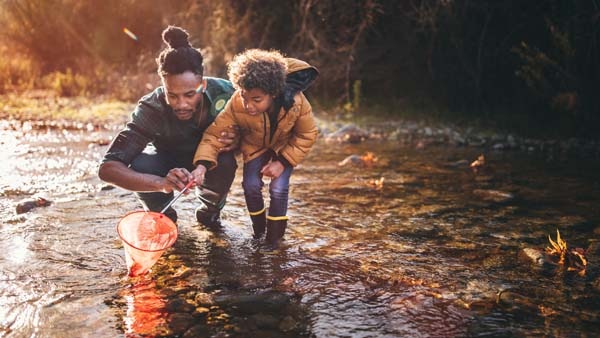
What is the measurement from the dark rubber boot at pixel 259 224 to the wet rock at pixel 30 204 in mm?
1635

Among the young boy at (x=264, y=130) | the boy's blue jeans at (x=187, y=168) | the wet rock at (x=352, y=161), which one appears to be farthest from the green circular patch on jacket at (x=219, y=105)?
the wet rock at (x=352, y=161)

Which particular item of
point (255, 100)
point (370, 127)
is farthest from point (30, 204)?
point (370, 127)

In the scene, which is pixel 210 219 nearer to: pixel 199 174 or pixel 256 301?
pixel 199 174

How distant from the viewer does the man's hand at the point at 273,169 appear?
3445 millimetres

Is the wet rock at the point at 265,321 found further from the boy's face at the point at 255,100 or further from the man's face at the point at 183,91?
the man's face at the point at 183,91

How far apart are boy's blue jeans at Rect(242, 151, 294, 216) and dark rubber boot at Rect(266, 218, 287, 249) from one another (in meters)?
0.05

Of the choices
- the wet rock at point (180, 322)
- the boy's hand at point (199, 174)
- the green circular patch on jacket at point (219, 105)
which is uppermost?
the green circular patch on jacket at point (219, 105)

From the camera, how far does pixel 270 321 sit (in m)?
2.48

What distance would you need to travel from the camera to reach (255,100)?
3205mm

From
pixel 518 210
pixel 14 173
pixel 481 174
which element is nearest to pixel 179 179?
pixel 518 210

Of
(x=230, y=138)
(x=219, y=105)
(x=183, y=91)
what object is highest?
(x=183, y=91)

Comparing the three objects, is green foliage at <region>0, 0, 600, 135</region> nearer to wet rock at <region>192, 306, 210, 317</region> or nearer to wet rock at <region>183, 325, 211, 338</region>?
wet rock at <region>192, 306, 210, 317</region>

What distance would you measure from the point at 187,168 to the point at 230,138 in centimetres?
42

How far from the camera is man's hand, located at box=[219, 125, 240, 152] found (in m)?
3.47
